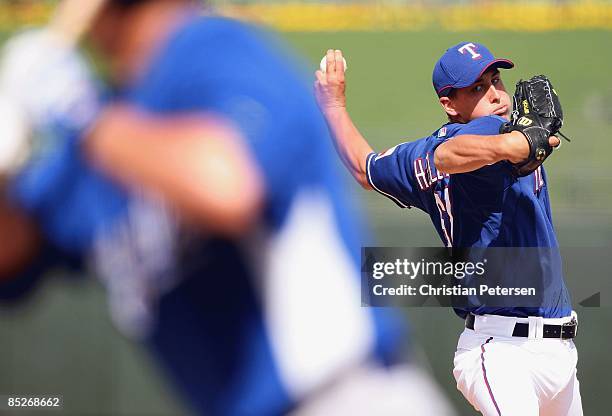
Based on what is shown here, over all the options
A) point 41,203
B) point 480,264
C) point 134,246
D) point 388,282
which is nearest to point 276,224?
point 134,246

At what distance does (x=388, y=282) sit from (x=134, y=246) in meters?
2.29

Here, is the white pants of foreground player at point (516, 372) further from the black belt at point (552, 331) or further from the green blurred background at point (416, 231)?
the green blurred background at point (416, 231)

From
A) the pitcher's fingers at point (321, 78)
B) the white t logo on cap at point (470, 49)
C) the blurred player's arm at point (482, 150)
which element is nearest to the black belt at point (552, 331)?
the blurred player's arm at point (482, 150)

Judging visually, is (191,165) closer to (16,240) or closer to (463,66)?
(16,240)

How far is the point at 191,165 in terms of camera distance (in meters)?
0.69

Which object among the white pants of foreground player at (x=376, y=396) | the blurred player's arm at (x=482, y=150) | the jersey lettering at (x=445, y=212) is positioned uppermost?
the blurred player's arm at (x=482, y=150)

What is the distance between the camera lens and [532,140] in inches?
99.6

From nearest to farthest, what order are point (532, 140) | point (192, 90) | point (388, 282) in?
point (192, 90), point (532, 140), point (388, 282)

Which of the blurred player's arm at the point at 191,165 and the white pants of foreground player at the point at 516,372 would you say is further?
the white pants of foreground player at the point at 516,372

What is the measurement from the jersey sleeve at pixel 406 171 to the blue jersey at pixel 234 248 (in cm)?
196

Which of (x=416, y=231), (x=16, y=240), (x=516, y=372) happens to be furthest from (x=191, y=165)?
(x=416, y=231)

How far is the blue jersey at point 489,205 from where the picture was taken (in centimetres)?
270

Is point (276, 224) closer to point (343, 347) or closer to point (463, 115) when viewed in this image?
point (343, 347)

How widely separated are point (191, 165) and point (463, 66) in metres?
2.25
